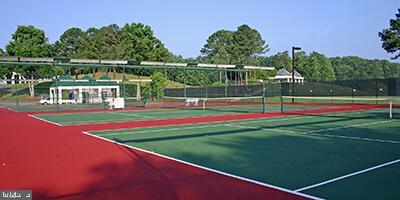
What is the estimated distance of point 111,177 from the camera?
6.84 meters

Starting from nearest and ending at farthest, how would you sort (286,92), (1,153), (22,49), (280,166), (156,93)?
(280,166) → (1,153) → (286,92) → (156,93) → (22,49)

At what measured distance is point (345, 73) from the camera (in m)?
131

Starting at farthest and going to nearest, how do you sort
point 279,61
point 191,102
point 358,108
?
point 279,61 → point 191,102 → point 358,108

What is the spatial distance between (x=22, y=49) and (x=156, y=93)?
32.2 metres

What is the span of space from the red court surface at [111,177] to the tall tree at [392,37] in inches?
1682

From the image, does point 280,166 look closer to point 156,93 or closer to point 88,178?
point 88,178

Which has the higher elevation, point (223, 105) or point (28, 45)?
point (28, 45)

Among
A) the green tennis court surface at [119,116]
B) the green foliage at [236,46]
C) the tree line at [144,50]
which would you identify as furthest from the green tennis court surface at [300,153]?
the green foliage at [236,46]

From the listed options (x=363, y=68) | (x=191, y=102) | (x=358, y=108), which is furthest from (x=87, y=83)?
(x=363, y=68)

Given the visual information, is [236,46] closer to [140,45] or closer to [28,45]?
[140,45]

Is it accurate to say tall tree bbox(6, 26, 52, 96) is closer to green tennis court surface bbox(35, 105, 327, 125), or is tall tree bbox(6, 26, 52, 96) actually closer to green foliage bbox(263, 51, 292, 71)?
green tennis court surface bbox(35, 105, 327, 125)

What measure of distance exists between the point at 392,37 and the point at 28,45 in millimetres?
58878

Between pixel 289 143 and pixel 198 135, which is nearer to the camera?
pixel 289 143

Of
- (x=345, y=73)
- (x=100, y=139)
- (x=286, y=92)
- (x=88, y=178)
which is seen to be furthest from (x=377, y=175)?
(x=345, y=73)
